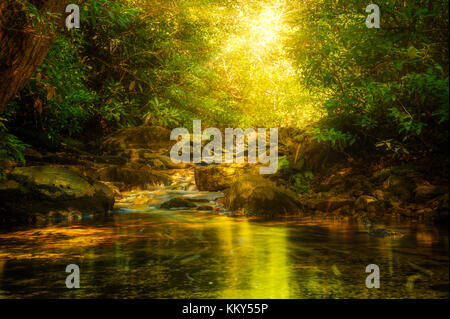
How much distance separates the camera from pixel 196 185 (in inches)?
824

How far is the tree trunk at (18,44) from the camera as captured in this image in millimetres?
8648

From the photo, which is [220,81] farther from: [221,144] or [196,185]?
[196,185]

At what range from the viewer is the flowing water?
581cm

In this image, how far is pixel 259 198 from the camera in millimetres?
15133

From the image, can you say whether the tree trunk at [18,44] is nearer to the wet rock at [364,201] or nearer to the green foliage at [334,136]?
the green foliage at [334,136]

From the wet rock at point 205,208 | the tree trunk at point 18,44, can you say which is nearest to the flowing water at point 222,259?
the tree trunk at point 18,44

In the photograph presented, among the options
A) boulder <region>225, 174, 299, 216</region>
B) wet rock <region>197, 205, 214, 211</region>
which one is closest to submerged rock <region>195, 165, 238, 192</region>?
wet rock <region>197, 205, 214, 211</region>

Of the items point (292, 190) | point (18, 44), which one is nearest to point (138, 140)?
point (292, 190)

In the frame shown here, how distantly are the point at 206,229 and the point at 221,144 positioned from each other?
18499 mm

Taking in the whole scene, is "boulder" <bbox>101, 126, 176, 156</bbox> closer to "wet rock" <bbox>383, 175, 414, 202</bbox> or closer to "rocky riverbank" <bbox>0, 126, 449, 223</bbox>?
"rocky riverbank" <bbox>0, 126, 449, 223</bbox>
